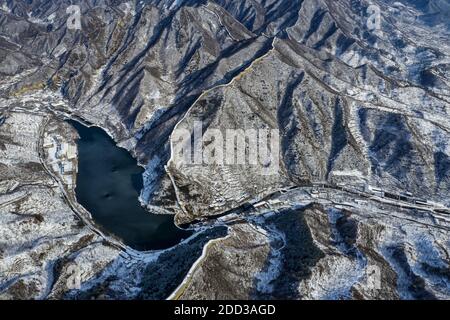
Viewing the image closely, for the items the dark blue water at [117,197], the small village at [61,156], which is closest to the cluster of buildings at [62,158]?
the small village at [61,156]

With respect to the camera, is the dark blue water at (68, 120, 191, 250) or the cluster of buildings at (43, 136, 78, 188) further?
the cluster of buildings at (43, 136, 78, 188)

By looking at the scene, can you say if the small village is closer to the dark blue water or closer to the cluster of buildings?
the cluster of buildings

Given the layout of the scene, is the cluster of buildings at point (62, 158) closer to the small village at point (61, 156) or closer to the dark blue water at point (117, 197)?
the small village at point (61, 156)

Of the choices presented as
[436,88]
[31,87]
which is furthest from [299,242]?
[31,87]

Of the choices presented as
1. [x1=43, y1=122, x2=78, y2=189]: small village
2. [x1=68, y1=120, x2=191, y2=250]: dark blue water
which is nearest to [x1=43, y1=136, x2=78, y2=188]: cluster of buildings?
[x1=43, y1=122, x2=78, y2=189]: small village

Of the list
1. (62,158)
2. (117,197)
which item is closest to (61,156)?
(62,158)

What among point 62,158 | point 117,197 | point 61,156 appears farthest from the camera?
point 61,156

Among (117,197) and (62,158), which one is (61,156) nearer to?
(62,158)

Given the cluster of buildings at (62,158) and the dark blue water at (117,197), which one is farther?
the cluster of buildings at (62,158)

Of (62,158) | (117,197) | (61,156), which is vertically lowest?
(117,197)
